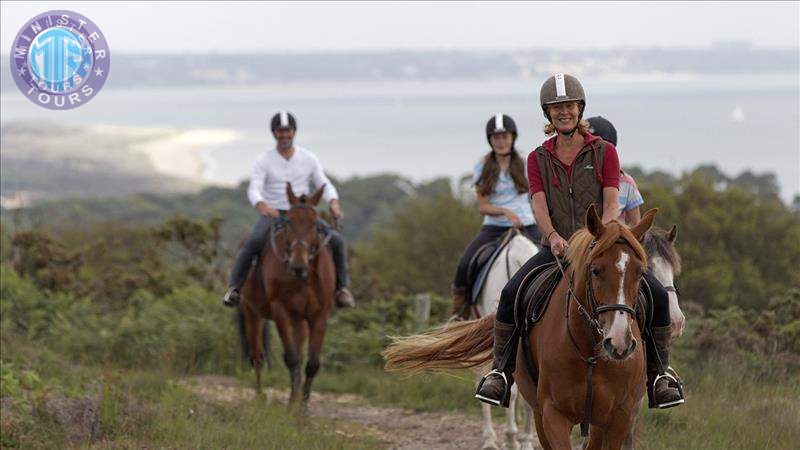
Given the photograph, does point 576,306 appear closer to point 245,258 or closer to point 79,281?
point 245,258

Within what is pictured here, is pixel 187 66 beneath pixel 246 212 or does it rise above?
above

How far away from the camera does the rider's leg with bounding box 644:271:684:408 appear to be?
7.06 m

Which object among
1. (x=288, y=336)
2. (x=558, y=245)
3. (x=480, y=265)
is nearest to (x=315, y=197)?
(x=288, y=336)

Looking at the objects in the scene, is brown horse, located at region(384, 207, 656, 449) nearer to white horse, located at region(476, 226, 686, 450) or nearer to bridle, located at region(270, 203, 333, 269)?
white horse, located at region(476, 226, 686, 450)

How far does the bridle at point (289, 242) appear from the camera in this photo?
12.1 meters

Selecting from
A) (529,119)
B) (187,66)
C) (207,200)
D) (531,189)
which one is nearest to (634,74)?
(529,119)

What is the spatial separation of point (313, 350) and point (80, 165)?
351 ft

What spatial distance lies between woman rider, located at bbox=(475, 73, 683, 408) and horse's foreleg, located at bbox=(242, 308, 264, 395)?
272 inches

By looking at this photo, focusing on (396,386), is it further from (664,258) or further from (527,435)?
(664,258)

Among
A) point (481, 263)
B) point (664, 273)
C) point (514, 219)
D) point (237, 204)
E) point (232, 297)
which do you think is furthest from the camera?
point (237, 204)

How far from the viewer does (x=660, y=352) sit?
7.12 metres

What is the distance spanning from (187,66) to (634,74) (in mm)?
64628

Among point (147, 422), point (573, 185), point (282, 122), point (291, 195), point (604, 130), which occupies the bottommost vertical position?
point (147, 422)

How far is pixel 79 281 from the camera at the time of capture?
64.4ft
